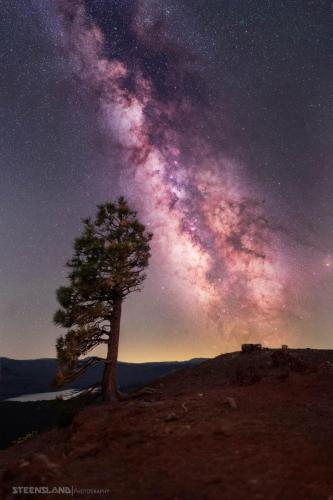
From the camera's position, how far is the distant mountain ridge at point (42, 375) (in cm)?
10307

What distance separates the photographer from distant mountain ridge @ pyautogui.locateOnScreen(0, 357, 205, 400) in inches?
4058

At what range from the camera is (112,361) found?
18.7m

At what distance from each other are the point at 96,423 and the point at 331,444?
7.05m

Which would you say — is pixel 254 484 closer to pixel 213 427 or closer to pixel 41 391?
pixel 213 427

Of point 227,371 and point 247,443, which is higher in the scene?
point 227,371

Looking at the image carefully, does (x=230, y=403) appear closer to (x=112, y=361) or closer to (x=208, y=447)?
(x=208, y=447)

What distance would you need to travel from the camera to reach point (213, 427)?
34.6 feet

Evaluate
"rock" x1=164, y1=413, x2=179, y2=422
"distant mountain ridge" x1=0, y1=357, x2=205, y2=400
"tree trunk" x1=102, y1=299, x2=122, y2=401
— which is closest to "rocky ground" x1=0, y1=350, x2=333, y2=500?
"rock" x1=164, y1=413, x2=179, y2=422

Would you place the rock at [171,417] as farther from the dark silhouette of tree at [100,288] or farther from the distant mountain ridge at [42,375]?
the distant mountain ridge at [42,375]

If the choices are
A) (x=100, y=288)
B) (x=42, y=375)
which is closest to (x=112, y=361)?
(x=100, y=288)

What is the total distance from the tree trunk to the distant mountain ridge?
246ft

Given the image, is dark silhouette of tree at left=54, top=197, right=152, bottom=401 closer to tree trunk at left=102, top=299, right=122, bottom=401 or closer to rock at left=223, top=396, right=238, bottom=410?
tree trunk at left=102, top=299, right=122, bottom=401

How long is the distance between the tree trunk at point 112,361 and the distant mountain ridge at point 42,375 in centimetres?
7497

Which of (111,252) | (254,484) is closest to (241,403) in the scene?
(254,484)
